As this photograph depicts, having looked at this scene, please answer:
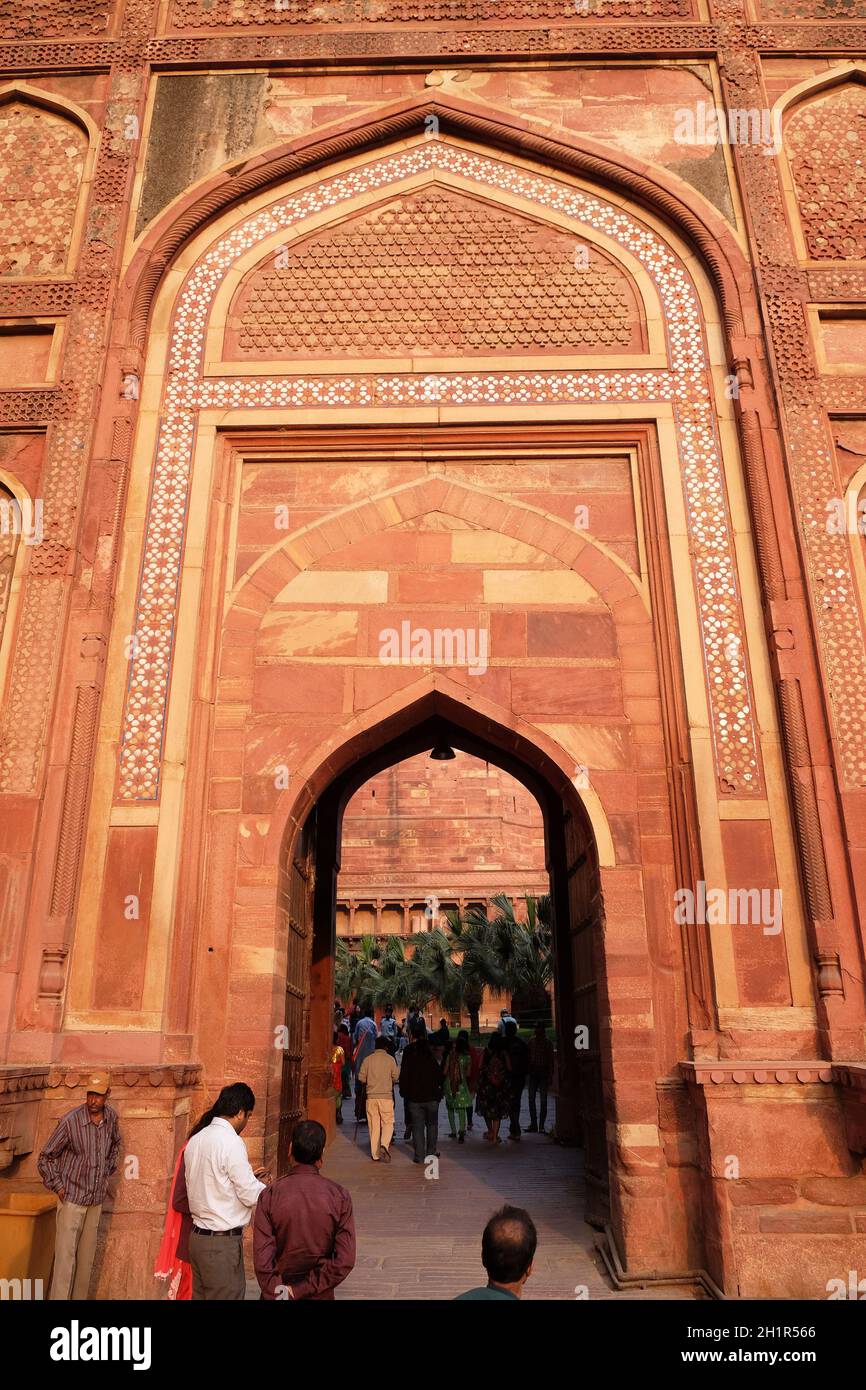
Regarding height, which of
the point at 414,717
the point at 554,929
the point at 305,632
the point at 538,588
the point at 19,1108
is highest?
the point at 538,588

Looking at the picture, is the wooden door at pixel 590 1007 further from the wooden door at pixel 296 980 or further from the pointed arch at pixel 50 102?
the pointed arch at pixel 50 102

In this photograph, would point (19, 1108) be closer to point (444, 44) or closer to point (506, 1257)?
point (506, 1257)

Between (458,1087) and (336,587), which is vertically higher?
(336,587)

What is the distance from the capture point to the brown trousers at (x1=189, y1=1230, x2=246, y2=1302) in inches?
120

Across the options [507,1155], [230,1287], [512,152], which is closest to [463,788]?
[507,1155]

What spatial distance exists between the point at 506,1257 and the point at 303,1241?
3.16ft

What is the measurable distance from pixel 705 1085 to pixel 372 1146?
438cm

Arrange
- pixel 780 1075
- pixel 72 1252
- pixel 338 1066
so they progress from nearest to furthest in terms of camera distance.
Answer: pixel 72 1252, pixel 780 1075, pixel 338 1066

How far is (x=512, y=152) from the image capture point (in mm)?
6918

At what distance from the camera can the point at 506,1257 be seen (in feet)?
6.58

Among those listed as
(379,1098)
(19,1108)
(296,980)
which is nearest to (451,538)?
(296,980)

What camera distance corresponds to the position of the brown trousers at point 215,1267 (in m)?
3.05

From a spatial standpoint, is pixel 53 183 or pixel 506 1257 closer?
pixel 506 1257

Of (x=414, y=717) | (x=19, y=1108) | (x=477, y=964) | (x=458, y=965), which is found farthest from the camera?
(x=458, y=965)
